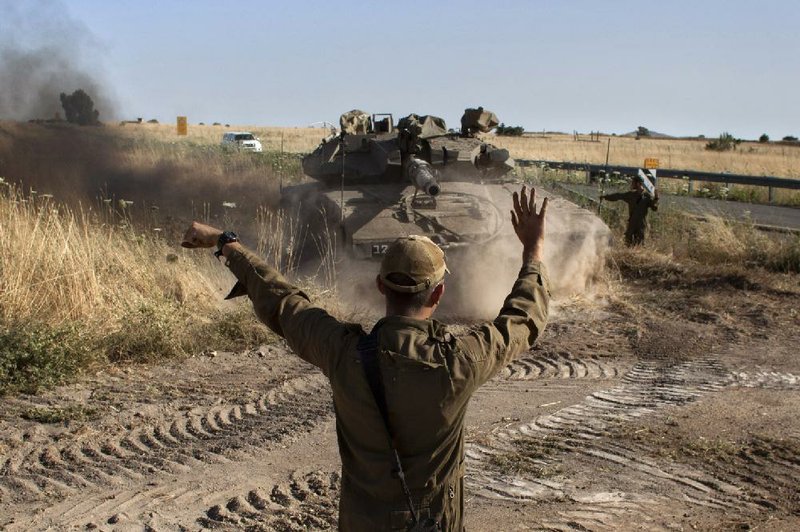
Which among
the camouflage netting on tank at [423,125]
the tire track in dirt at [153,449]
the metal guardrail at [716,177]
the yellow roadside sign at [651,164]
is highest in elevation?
the camouflage netting on tank at [423,125]

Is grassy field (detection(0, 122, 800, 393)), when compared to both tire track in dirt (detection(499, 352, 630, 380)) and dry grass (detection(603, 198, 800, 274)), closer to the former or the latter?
dry grass (detection(603, 198, 800, 274))

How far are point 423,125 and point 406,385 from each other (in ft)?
33.2

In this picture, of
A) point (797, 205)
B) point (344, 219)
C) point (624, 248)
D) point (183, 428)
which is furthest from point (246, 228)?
point (797, 205)

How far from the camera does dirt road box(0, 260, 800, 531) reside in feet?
17.1

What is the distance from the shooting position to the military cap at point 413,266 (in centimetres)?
301

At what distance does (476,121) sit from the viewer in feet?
44.5

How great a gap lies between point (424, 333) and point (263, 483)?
2972mm

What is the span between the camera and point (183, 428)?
654 cm

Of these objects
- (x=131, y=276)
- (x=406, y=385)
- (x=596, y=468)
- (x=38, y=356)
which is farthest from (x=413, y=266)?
(x=131, y=276)

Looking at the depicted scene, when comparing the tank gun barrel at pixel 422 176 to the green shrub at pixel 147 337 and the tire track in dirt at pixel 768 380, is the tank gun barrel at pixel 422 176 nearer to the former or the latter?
the green shrub at pixel 147 337

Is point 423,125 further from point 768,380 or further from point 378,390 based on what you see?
point 378,390

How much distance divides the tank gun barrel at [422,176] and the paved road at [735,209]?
627cm

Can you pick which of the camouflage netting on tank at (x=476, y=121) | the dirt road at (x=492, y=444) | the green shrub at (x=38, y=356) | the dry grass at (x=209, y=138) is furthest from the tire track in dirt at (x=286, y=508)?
the dry grass at (x=209, y=138)

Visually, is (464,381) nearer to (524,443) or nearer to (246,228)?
(524,443)
